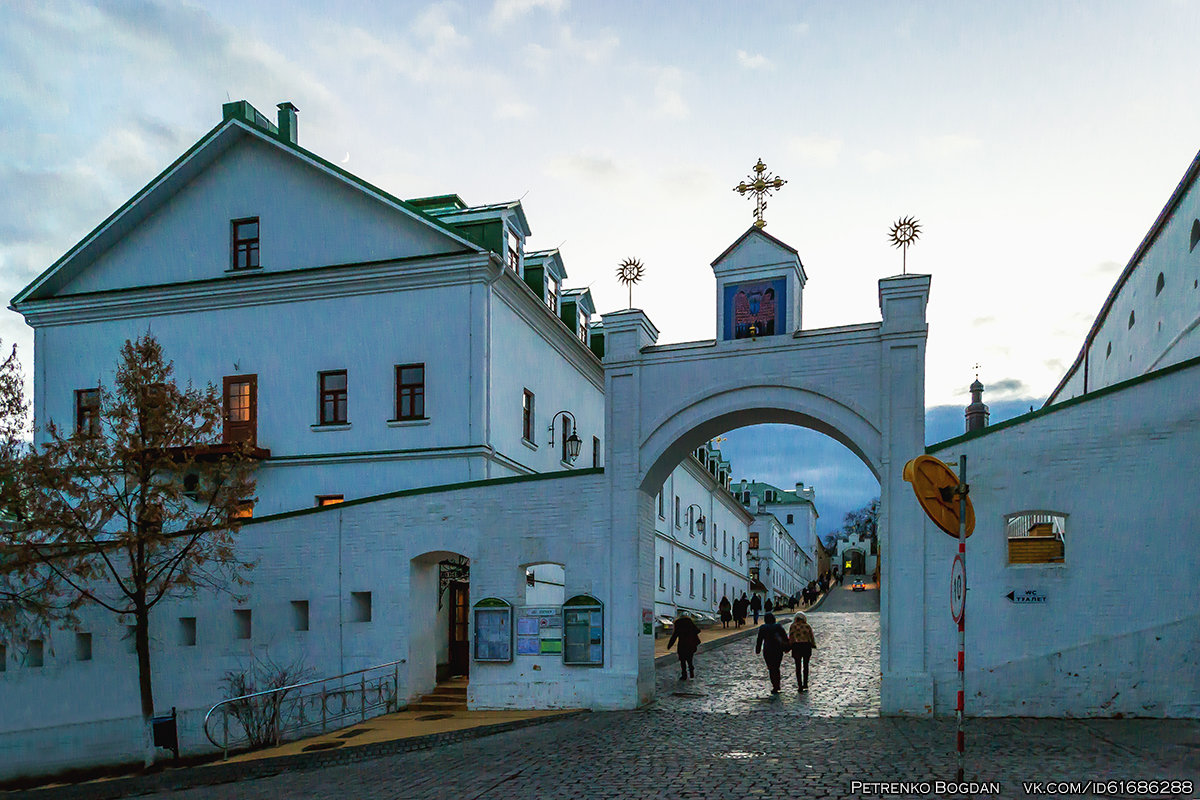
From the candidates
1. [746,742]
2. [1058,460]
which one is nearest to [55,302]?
[746,742]

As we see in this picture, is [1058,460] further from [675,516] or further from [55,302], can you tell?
[675,516]

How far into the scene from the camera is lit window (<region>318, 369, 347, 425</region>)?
24.0 m

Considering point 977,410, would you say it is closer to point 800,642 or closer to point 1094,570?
point 800,642

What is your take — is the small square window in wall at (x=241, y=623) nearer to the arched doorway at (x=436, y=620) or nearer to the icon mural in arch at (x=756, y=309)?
the arched doorway at (x=436, y=620)

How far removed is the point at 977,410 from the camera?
150 ft

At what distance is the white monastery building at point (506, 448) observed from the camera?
48.1ft

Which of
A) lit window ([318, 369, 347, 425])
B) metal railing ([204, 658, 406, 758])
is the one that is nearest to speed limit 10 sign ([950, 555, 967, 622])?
metal railing ([204, 658, 406, 758])

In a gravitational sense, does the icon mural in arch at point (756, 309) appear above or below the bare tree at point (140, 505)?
above

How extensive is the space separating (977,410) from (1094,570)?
108 ft

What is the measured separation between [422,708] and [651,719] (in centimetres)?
510

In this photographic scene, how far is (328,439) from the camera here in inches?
936

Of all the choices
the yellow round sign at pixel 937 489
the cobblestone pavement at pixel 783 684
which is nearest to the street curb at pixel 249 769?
the cobblestone pavement at pixel 783 684

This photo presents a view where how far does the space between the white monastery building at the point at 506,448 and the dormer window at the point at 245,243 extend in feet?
0.19

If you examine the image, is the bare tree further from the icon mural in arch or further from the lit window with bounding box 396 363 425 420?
the icon mural in arch
